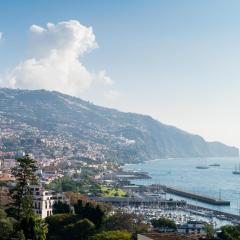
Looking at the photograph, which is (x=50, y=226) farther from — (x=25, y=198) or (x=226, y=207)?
(x=226, y=207)

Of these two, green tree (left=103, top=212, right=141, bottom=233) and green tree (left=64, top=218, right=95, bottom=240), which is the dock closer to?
green tree (left=103, top=212, right=141, bottom=233)

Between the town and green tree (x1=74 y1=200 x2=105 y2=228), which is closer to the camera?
green tree (x1=74 y1=200 x2=105 y2=228)

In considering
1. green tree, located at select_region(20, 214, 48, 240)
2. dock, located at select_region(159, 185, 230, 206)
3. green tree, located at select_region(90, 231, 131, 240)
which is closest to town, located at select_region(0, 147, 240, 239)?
dock, located at select_region(159, 185, 230, 206)

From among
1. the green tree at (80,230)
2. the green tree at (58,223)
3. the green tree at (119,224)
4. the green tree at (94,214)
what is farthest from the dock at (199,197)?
the green tree at (80,230)

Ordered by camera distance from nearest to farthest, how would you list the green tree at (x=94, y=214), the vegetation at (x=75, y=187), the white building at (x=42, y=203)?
the green tree at (x=94, y=214), the white building at (x=42, y=203), the vegetation at (x=75, y=187)

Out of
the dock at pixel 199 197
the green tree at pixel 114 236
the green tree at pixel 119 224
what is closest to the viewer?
the green tree at pixel 114 236

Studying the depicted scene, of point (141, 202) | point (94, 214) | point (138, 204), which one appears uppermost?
point (94, 214)

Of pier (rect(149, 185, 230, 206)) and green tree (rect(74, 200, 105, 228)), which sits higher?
green tree (rect(74, 200, 105, 228))

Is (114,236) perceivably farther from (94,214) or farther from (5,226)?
(94,214)

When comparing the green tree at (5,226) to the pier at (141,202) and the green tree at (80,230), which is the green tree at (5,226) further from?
the pier at (141,202)

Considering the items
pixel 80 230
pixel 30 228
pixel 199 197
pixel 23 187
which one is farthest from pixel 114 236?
pixel 199 197

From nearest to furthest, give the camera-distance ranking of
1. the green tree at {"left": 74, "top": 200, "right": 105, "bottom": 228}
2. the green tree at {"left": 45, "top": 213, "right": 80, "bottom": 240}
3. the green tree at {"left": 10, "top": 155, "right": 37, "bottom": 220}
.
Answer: the green tree at {"left": 10, "top": 155, "right": 37, "bottom": 220}, the green tree at {"left": 45, "top": 213, "right": 80, "bottom": 240}, the green tree at {"left": 74, "top": 200, "right": 105, "bottom": 228}
